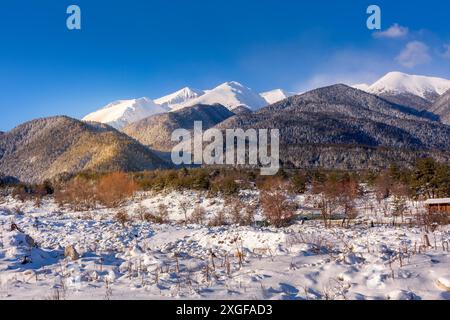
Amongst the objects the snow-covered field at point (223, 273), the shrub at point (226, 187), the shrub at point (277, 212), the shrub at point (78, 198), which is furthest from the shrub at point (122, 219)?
the shrub at point (78, 198)

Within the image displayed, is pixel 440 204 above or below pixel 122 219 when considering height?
below

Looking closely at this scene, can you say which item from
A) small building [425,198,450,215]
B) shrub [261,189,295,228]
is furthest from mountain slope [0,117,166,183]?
small building [425,198,450,215]

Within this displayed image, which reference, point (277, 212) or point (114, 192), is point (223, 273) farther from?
point (114, 192)

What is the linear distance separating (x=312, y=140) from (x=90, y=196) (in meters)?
152

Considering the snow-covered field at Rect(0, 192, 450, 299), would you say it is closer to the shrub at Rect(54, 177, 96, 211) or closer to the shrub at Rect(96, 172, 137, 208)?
the shrub at Rect(96, 172, 137, 208)

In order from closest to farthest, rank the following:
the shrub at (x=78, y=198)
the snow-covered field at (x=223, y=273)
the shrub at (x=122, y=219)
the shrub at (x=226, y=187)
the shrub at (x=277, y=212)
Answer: the snow-covered field at (x=223, y=273) < the shrub at (x=122, y=219) < the shrub at (x=277, y=212) < the shrub at (x=226, y=187) < the shrub at (x=78, y=198)

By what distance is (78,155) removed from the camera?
166750 mm

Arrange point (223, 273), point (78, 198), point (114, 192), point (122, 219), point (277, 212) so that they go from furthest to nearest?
point (114, 192), point (78, 198), point (277, 212), point (122, 219), point (223, 273)

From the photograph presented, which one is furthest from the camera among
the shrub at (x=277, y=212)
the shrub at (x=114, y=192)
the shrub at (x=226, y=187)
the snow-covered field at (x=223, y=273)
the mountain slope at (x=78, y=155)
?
the mountain slope at (x=78, y=155)

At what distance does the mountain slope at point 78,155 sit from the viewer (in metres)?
150

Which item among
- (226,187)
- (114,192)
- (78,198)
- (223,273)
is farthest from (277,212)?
(78,198)

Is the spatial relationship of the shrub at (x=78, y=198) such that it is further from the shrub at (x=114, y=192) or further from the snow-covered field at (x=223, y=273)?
the snow-covered field at (x=223, y=273)

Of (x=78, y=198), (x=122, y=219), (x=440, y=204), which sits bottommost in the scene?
(x=440, y=204)

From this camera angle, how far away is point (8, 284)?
7.42 m
